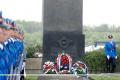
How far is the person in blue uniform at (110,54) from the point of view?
71.6 feet

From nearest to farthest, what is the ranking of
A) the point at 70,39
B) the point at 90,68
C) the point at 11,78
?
1. the point at 11,78
2. the point at 70,39
3. the point at 90,68

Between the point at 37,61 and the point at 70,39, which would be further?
the point at 37,61

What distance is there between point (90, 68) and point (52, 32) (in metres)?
4.66

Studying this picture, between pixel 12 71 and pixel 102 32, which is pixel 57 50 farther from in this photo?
pixel 102 32

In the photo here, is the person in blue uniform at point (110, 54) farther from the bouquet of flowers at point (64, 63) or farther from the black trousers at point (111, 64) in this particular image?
the bouquet of flowers at point (64, 63)

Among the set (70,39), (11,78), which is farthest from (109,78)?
(11,78)

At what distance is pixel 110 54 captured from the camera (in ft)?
73.2

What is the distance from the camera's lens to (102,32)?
30.3 metres

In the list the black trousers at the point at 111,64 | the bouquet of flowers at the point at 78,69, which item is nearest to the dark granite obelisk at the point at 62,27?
the bouquet of flowers at the point at 78,69

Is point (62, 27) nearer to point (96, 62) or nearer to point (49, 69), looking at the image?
point (49, 69)

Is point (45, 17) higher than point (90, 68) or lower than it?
higher

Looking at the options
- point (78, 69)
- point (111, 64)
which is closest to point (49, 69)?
point (78, 69)

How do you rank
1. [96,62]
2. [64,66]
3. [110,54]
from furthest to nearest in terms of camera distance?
[96,62], [110,54], [64,66]

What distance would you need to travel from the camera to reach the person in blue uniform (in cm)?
2183
